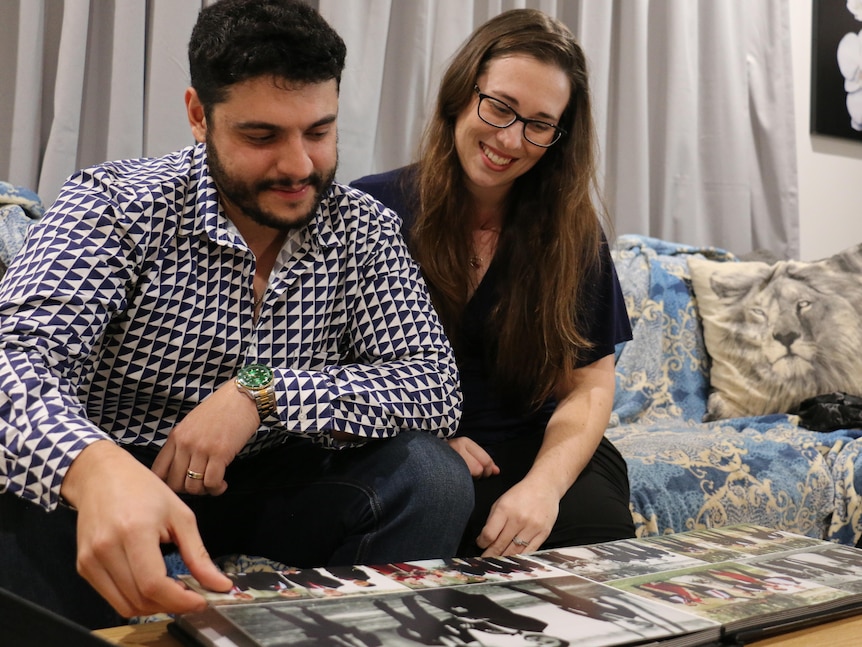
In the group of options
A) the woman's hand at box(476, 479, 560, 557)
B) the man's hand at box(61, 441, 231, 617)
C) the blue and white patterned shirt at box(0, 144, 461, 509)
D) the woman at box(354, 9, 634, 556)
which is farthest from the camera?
the woman at box(354, 9, 634, 556)

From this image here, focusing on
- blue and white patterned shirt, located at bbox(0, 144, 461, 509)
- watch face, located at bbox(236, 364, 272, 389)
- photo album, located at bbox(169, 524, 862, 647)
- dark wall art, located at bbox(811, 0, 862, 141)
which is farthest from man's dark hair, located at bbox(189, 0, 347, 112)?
dark wall art, located at bbox(811, 0, 862, 141)

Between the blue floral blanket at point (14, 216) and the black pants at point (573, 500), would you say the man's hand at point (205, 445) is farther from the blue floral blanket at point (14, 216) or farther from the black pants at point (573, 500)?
the blue floral blanket at point (14, 216)

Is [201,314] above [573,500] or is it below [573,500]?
above

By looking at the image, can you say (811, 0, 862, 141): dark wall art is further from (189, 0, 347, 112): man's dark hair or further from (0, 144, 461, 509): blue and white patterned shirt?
(189, 0, 347, 112): man's dark hair

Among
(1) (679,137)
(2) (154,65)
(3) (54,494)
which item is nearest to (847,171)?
(1) (679,137)

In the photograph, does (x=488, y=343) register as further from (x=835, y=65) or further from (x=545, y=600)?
(x=835, y=65)

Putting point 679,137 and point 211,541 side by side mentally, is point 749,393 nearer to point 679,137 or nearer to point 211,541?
point 679,137

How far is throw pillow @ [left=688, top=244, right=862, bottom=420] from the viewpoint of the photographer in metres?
2.29

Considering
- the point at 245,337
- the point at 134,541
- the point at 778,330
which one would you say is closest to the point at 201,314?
the point at 245,337

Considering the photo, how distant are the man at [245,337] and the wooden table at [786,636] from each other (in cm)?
24

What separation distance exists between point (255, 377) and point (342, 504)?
0.18 metres

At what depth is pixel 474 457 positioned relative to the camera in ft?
4.44

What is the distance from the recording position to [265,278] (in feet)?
3.87

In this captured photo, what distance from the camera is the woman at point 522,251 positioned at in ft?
4.79
